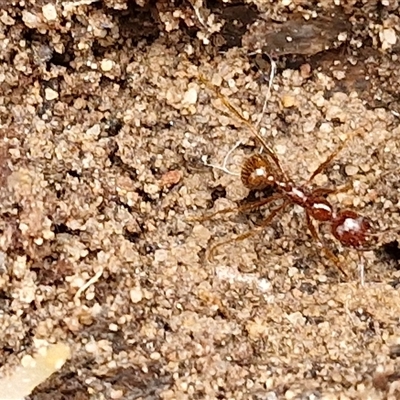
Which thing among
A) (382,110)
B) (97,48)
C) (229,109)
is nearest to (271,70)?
(229,109)

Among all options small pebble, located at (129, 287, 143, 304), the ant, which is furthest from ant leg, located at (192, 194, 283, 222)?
small pebble, located at (129, 287, 143, 304)

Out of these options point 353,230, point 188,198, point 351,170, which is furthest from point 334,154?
point 188,198

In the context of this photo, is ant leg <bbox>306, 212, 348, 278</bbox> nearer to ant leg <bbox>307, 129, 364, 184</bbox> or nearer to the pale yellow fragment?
ant leg <bbox>307, 129, 364, 184</bbox>

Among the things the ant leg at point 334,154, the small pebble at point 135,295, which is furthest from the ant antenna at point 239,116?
the small pebble at point 135,295

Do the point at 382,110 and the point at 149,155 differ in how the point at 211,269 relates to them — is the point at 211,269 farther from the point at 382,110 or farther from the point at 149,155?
the point at 382,110

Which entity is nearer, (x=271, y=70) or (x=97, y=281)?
(x=97, y=281)
